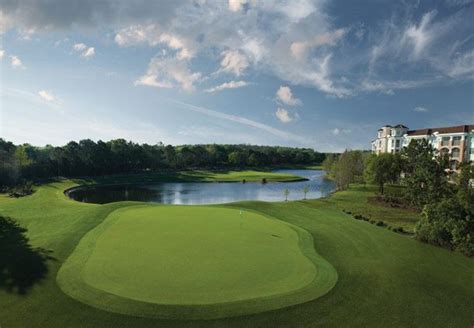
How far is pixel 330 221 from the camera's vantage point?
29141mm

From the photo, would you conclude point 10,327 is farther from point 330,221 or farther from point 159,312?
point 330,221

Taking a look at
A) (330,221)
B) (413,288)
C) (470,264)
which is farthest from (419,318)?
(330,221)

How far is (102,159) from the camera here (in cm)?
9219

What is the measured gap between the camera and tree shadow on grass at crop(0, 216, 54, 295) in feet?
46.1

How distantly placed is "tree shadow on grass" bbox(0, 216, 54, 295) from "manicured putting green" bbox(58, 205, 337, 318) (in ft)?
3.94

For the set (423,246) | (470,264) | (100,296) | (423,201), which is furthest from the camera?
(423,201)

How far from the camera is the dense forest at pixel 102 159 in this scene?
72812 millimetres

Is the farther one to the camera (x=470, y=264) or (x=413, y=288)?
(x=470, y=264)

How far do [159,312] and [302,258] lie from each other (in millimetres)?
8586

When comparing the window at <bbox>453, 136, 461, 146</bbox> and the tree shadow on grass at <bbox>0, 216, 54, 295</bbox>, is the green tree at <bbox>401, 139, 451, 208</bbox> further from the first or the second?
the tree shadow on grass at <bbox>0, 216, 54, 295</bbox>

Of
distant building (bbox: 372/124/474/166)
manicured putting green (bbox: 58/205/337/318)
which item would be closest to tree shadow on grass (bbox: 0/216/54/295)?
manicured putting green (bbox: 58/205/337/318)

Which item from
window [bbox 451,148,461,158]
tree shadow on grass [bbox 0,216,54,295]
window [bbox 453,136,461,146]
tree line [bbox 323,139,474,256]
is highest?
window [bbox 453,136,461,146]

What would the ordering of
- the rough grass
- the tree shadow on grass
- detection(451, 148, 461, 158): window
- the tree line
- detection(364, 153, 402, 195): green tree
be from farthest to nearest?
detection(451, 148, 461, 158): window < detection(364, 153, 402, 195): green tree < the rough grass < the tree line < the tree shadow on grass

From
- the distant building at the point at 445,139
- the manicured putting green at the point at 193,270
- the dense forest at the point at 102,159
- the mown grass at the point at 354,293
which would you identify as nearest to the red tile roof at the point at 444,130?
the distant building at the point at 445,139
